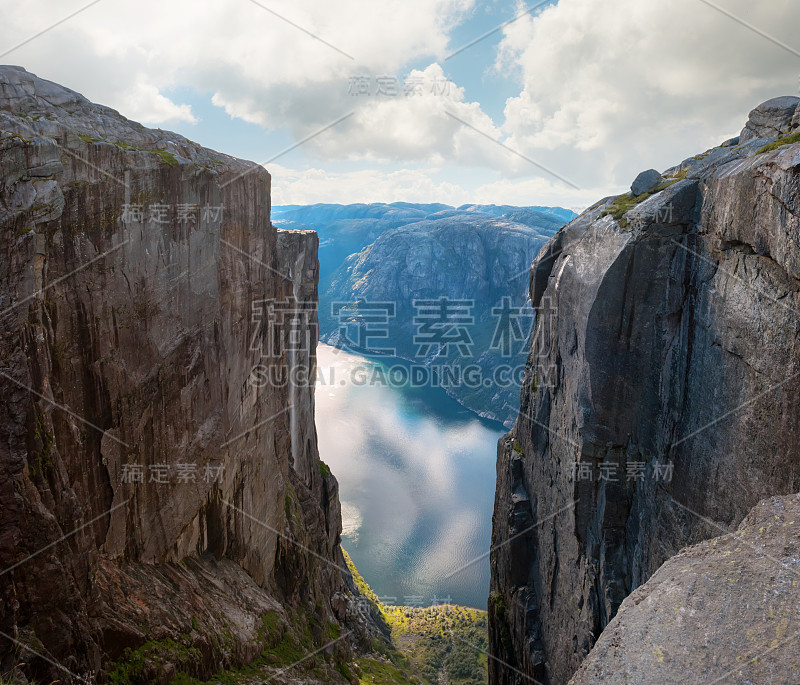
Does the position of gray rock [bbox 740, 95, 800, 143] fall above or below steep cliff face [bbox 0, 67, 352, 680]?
above

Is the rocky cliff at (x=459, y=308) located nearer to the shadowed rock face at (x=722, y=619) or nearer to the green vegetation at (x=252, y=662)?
the green vegetation at (x=252, y=662)

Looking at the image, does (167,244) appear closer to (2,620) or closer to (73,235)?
(73,235)

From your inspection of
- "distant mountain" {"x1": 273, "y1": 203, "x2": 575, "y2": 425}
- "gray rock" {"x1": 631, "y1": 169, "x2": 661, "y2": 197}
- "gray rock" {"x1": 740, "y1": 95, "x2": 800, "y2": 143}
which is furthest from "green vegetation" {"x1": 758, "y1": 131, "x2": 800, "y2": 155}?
"distant mountain" {"x1": 273, "y1": 203, "x2": 575, "y2": 425}

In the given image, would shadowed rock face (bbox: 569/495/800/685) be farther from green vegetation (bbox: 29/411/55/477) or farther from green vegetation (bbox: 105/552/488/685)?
green vegetation (bbox: 29/411/55/477)

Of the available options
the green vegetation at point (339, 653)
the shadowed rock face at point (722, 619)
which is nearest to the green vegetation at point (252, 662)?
the green vegetation at point (339, 653)

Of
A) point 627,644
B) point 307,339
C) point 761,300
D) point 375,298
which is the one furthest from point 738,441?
point 375,298

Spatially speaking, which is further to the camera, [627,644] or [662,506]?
[662,506]

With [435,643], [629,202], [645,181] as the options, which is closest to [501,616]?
[435,643]
